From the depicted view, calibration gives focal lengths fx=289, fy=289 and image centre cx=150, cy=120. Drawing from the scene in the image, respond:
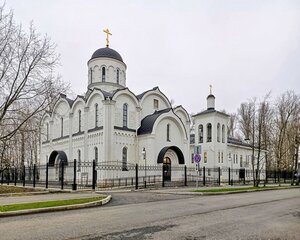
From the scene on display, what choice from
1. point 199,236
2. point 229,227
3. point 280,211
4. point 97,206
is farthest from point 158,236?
point 280,211

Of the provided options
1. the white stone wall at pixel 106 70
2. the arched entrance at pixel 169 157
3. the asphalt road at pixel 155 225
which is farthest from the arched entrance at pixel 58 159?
the asphalt road at pixel 155 225

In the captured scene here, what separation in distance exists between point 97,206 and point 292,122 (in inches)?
1658

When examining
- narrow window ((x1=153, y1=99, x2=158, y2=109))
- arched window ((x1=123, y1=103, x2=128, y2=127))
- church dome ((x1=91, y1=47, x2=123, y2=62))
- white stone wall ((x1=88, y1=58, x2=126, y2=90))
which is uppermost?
church dome ((x1=91, y1=47, x2=123, y2=62))

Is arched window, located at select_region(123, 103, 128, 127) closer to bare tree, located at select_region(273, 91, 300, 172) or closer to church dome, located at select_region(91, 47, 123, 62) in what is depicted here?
church dome, located at select_region(91, 47, 123, 62)

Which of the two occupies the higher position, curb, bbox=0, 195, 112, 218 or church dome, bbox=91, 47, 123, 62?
church dome, bbox=91, 47, 123, 62

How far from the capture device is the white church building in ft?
94.8

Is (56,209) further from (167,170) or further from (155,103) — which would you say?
(155,103)

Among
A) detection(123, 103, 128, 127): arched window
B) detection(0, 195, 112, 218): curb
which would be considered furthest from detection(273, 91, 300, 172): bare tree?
detection(0, 195, 112, 218): curb

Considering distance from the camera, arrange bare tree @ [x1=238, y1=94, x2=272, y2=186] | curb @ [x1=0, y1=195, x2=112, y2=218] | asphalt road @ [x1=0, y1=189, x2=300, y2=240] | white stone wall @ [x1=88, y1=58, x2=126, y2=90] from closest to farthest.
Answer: asphalt road @ [x1=0, y1=189, x2=300, y2=240], curb @ [x1=0, y1=195, x2=112, y2=218], bare tree @ [x1=238, y1=94, x2=272, y2=186], white stone wall @ [x1=88, y1=58, x2=126, y2=90]

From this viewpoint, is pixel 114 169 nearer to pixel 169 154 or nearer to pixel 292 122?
pixel 169 154

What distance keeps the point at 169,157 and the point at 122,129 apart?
240 inches

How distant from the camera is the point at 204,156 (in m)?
37.4

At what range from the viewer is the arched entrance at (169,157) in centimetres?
2922

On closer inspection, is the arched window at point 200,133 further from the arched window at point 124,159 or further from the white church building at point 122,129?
the arched window at point 124,159
